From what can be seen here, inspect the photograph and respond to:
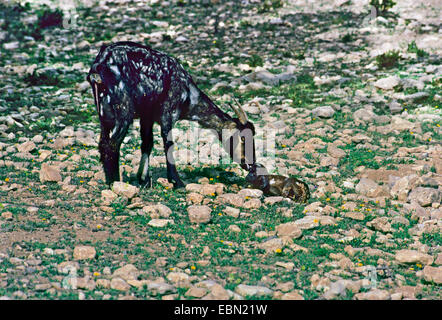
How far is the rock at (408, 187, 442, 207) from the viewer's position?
329 inches

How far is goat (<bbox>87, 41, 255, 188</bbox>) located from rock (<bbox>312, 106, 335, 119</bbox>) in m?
→ 3.82

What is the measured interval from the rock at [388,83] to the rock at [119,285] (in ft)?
33.8

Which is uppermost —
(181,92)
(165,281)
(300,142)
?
(181,92)

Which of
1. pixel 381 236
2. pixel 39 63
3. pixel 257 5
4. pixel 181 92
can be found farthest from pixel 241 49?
pixel 381 236

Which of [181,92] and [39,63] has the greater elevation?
[181,92]

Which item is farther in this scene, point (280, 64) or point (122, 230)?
point (280, 64)

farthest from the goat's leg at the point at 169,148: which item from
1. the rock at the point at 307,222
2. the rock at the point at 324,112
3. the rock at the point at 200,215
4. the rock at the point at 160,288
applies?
the rock at the point at 324,112

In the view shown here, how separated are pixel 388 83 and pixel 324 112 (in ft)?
8.25

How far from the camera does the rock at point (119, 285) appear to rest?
5.46 meters

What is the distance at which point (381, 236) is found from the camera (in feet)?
23.9

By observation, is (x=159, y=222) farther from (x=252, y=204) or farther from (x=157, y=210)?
(x=252, y=204)

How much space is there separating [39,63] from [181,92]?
9.09m

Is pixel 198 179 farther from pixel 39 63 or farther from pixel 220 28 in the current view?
pixel 220 28

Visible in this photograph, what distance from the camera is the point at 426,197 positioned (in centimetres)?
838
